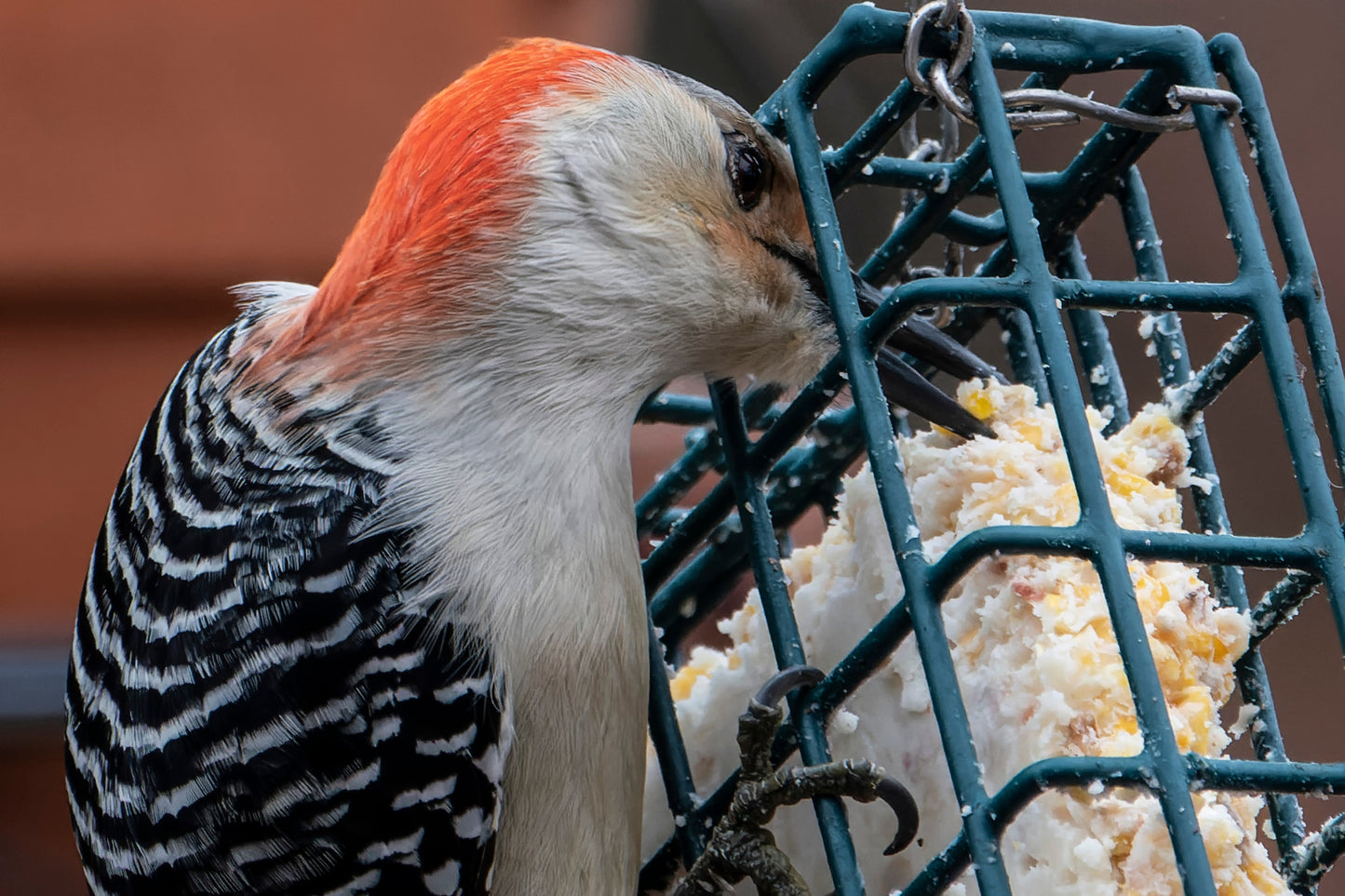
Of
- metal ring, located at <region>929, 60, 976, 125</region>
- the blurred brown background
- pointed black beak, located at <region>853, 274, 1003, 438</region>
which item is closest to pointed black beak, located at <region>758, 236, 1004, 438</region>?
pointed black beak, located at <region>853, 274, 1003, 438</region>

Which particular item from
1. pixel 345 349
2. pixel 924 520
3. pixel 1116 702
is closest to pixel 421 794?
pixel 345 349

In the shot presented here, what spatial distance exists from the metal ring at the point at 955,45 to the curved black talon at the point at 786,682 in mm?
611

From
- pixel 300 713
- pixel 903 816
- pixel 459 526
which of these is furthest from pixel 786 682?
pixel 300 713

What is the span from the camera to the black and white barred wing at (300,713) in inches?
60.4

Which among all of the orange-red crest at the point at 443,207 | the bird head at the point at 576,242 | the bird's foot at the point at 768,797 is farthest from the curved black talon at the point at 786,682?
the orange-red crest at the point at 443,207

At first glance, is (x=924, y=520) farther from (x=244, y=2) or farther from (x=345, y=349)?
(x=244, y=2)

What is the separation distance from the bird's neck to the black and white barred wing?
2.0 inches

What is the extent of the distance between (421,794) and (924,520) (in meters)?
0.65

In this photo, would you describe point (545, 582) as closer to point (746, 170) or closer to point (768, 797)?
point (768, 797)

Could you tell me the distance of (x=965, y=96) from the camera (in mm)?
1347

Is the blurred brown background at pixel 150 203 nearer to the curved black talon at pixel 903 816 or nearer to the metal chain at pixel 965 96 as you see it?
the curved black talon at pixel 903 816

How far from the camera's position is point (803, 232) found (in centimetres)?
176

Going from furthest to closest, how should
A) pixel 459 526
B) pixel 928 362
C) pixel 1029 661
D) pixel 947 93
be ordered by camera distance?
pixel 928 362 → pixel 459 526 → pixel 1029 661 → pixel 947 93

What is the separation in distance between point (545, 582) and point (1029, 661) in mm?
537
